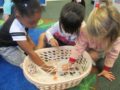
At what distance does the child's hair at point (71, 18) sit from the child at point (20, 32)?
12cm

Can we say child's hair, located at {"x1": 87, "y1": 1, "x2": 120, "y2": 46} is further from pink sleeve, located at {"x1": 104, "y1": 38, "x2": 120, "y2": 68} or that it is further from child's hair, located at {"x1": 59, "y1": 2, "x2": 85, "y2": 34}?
pink sleeve, located at {"x1": 104, "y1": 38, "x2": 120, "y2": 68}

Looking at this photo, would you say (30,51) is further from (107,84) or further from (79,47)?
(107,84)

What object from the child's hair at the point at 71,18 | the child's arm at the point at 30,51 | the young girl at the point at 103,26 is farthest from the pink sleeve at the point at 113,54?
the child's arm at the point at 30,51

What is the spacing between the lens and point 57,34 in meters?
1.24

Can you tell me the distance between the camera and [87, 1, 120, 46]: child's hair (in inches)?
35.7

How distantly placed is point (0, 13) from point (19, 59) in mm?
769

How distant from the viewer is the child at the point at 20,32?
0.98 meters

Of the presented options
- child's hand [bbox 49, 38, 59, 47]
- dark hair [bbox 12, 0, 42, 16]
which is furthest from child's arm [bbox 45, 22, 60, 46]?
dark hair [bbox 12, 0, 42, 16]

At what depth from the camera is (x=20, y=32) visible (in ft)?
3.42

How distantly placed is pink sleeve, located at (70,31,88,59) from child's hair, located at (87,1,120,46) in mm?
146

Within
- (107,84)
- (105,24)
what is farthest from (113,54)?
(105,24)

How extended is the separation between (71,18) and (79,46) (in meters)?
0.19

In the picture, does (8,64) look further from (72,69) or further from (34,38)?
(72,69)

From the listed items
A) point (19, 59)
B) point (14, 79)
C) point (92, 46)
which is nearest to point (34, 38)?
point (19, 59)
